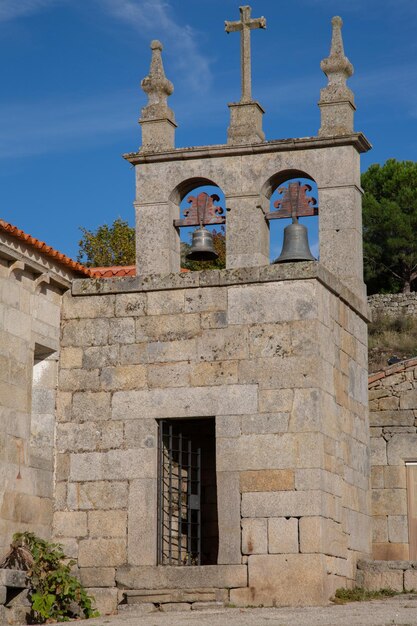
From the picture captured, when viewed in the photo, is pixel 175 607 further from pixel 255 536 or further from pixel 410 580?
pixel 410 580

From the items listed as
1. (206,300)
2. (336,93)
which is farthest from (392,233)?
(206,300)

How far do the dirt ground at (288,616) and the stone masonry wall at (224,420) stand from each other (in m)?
0.39

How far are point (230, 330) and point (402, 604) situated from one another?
313 cm

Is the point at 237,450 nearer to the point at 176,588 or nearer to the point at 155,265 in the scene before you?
the point at 176,588

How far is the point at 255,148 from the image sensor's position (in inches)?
508

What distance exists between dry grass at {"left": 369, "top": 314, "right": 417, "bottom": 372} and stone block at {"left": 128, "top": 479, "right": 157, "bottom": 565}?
19725 mm

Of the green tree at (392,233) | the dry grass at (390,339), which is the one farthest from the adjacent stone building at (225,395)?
the green tree at (392,233)

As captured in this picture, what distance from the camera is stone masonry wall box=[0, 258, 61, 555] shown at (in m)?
11.3

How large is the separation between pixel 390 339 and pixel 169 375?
23.2m

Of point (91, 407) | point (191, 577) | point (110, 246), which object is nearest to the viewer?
point (191, 577)

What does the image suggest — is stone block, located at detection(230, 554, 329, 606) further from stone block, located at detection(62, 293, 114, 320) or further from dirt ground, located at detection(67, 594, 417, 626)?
stone block, located at detection(62, 293, 114, 320)

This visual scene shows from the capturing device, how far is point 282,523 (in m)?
11.4

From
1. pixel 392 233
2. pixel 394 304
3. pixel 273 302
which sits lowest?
pixel 273 302

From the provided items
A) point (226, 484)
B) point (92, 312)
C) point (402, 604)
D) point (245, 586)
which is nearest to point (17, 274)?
point (92, 312)
